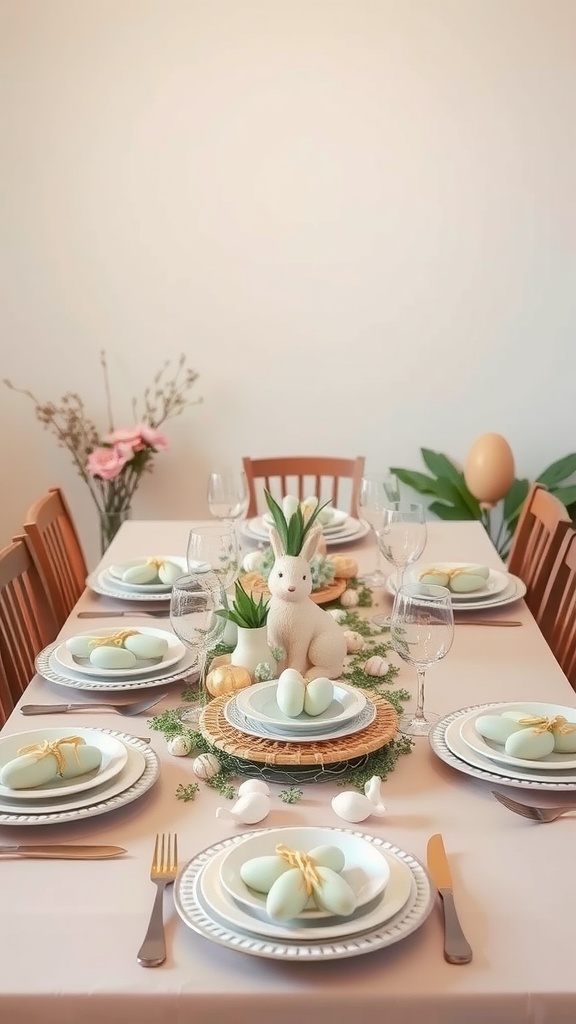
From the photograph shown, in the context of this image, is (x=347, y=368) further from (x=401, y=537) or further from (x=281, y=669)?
(x=281, y=669)

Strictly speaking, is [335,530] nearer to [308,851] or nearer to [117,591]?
[117,591]

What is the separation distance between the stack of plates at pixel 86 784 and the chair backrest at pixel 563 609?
3.02ft

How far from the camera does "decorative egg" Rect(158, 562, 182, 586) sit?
2148mm

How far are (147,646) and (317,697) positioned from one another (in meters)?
0.40

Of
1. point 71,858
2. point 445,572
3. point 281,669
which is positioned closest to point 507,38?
point 445,572

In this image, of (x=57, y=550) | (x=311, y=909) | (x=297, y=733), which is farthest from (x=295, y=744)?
(x=57, y=550)

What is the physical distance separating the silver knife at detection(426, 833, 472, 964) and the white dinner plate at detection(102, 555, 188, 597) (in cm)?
105

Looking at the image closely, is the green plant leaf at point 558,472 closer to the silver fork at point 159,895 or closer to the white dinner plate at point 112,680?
the white dinner plate at point 112,680

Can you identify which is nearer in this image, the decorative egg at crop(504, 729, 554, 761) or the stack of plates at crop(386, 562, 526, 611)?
the decorative egg at crop(504, 729, 554, 761)

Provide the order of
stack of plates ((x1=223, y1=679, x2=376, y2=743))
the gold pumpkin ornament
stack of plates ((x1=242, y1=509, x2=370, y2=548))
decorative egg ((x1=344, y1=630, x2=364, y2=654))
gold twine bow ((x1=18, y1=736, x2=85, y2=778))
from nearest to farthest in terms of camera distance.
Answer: gold twine bow ((x1=18, y1=736, x2=85, y2=778)), stack of plates ((x1=223, y1=679, x2=376, y2=743)), the gold pumpkin ornament, decorative egg ((x1=344, y1=630, x2=364, y2=654)), stack of plates ((x1=242, y1=509, x2=370, y2=548))

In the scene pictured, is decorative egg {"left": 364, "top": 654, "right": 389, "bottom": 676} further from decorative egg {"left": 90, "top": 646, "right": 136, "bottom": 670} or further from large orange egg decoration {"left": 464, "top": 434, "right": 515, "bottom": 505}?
large orange egg decoration {"left": 464, "top": 434, "right": 515, "bottom": 505}

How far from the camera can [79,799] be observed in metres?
1.26

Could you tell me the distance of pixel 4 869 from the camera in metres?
1.15

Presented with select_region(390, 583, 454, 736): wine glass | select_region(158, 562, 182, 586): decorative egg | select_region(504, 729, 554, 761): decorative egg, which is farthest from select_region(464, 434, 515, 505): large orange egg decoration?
select_region(504, 729, 554, 761): decorative egg
